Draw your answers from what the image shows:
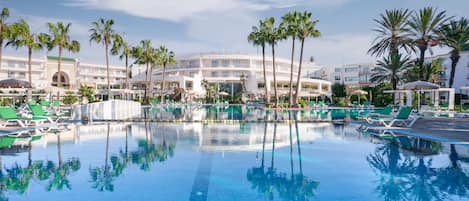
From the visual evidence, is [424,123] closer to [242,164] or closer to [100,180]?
[242,164]

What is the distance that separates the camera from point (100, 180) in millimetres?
5980

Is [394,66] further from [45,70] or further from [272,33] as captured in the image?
[45,70]

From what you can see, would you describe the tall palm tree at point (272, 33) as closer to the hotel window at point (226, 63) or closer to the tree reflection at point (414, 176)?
the tree reflection at point (414, 176)

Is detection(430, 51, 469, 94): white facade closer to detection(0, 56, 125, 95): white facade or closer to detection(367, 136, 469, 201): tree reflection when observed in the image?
detection(367, 136, 469, 201): tree reflection

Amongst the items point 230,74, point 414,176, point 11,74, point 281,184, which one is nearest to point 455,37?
point 414,176

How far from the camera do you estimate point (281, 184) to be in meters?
5.91

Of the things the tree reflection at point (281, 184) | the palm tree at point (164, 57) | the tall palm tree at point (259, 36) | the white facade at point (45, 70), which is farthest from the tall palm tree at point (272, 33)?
the white facade at point (45, 70)

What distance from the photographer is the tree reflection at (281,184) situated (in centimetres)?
532

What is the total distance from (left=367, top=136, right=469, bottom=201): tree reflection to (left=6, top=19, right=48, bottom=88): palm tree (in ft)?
98.9

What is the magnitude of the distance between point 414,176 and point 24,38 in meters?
38.3

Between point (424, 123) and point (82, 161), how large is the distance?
1378 cm

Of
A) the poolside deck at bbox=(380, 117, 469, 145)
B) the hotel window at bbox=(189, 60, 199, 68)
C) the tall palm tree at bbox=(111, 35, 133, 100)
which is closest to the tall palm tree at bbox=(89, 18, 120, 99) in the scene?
the tall palm tree at bbox=(111, 35, 133, 100)

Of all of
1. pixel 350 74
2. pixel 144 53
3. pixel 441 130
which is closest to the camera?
pixel 441 130

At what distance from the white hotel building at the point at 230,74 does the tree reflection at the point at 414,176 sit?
4428 cm
